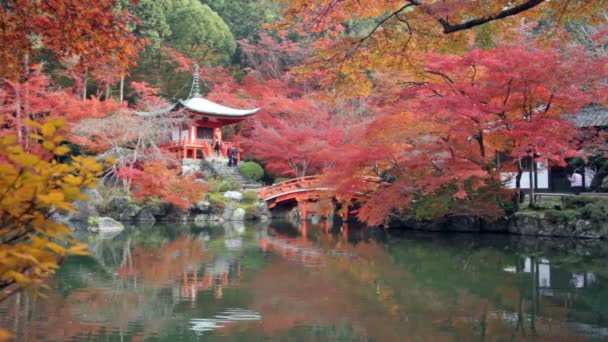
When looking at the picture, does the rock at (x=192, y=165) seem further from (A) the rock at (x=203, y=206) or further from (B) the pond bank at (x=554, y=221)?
(B) the pond bank at (x=554, y=221)

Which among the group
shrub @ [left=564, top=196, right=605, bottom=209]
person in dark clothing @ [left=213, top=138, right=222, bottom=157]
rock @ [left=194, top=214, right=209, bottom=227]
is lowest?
rock @ [left=194, top=214, right=209, bottom=227]

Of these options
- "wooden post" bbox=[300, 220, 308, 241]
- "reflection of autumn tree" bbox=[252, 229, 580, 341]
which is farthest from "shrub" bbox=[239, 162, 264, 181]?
"reflection of autumn tree" bbox=[252, 229, 580, 341]

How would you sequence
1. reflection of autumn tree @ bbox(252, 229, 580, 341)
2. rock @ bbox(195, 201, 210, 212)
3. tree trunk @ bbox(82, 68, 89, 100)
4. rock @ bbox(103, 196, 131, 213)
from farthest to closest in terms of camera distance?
tree trunk @ bbox(82, 68, 89, 100) < rock @ bbox(195, 201, 210, 212) < rock @ bbox(103, 196, 131, 213) < reflection of autumn tree @ bbox(252, 229, 580, 341)

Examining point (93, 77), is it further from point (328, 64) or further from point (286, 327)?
point (286, 327)

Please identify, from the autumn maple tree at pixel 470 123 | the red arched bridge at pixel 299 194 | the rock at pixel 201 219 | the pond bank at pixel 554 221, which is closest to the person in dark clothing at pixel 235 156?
the red arched bridge at pixel 299 194

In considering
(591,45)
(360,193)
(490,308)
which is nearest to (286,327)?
(490,308)

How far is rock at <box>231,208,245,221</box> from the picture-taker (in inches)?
756

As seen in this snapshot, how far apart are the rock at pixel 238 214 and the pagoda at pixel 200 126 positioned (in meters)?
4.64

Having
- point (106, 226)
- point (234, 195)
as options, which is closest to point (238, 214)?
point (234, 195)

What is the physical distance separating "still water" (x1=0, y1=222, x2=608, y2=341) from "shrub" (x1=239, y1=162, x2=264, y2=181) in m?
10.6

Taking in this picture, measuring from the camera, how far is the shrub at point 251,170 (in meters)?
22.9

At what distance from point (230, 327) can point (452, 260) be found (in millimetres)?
5897

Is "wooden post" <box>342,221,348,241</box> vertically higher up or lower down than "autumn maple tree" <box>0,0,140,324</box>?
lower down

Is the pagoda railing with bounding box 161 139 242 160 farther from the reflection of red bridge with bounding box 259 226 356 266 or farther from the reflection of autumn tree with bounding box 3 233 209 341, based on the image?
the reflection of autumn tree with bounding box 3 233 209 341
